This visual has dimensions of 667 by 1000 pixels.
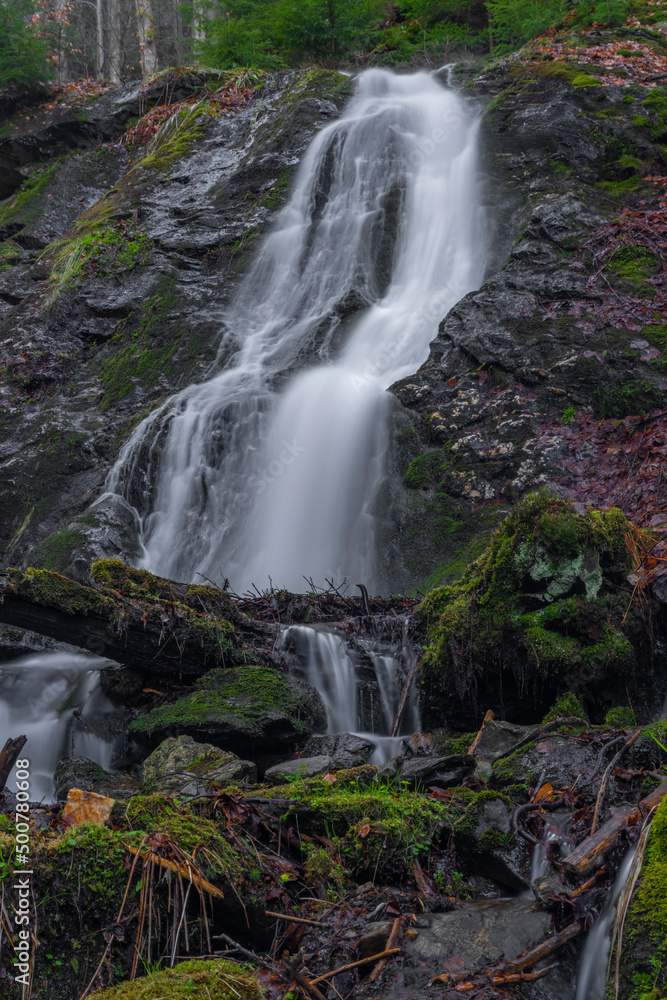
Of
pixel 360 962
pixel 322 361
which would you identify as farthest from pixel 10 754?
pixel 322 361

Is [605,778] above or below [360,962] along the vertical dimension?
above

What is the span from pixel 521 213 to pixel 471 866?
929 centimetres

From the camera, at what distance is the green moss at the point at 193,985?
5.74 feet

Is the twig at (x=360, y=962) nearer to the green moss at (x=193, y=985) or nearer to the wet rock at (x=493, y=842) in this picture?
the green moss at (x=193, y=985)

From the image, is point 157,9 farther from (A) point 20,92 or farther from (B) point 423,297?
(B) point 423,297

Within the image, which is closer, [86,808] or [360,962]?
[360,962]

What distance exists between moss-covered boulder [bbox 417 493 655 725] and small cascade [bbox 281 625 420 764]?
43cm

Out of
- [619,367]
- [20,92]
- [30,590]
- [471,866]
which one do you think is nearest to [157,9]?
[20,92]

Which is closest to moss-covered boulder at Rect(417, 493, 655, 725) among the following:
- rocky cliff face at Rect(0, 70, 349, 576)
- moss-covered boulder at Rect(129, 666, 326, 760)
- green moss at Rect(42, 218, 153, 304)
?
moss-covered boulder at Rect(129, 666, 326, 760)

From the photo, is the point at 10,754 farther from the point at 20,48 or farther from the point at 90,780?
the point at 20,48

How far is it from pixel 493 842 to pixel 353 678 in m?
2.39

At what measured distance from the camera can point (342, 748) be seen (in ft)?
12.5

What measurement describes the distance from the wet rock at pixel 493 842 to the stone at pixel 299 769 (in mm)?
836

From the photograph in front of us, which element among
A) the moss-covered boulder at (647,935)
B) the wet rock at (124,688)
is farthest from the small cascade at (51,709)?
the moss-covered boulder at (647,935)
